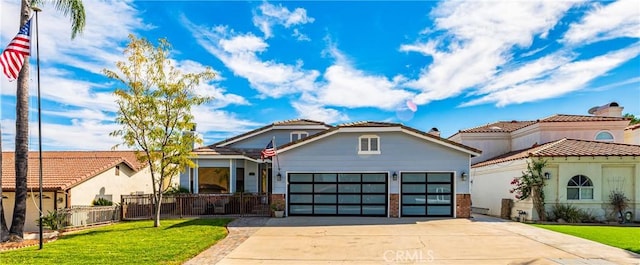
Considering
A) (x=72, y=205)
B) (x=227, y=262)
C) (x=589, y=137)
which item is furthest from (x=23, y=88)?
(x=589, y=137)

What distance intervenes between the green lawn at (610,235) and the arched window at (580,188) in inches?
89.6

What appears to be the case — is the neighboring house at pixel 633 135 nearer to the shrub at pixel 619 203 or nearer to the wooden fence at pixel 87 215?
the shrub at pixel 619 203

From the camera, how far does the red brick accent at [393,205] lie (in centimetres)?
1692

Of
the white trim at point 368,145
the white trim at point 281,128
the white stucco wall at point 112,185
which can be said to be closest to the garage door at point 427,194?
the white trim at point 368,145

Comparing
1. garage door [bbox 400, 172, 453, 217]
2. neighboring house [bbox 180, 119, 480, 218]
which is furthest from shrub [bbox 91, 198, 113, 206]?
garage door [bbox 400, 172, 453, 217]

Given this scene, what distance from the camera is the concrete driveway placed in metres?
8.73

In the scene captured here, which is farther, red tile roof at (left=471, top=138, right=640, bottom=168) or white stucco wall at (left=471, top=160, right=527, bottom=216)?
white stucco wall at (left=471, top=160, right=527, bottom=216)

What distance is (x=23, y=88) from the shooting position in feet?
42.7

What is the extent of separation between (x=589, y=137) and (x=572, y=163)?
654 cm

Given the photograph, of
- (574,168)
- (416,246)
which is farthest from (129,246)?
(574,168)

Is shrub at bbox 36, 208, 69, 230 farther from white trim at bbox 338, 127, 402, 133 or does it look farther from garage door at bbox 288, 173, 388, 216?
white trim at bbox 338, 127, 402, 133

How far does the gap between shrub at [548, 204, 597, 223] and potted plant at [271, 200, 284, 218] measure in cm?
1140

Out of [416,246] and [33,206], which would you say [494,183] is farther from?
[33,206]

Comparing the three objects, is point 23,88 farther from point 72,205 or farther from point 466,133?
point 466,133
